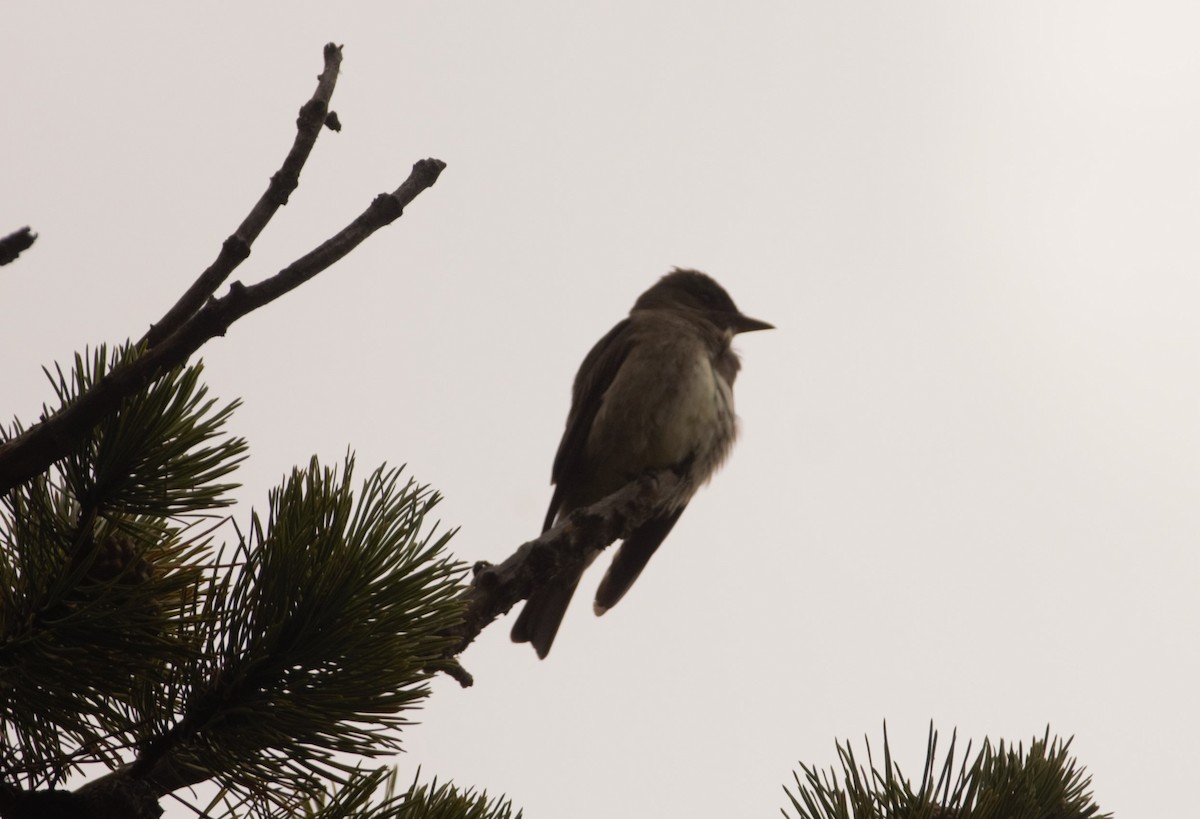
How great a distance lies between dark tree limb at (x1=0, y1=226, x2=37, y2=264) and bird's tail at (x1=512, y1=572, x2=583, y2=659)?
4404 millimetres

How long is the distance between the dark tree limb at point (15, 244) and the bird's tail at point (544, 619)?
440cm

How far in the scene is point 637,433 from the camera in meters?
6.08

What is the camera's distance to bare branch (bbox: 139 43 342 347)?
1.66 m

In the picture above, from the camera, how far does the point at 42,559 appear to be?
5.61ft

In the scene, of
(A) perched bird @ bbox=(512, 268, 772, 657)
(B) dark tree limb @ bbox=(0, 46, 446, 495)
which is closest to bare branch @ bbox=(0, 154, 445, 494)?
(B) dark tree limb @ bbox=(0, 46, 446, 495)

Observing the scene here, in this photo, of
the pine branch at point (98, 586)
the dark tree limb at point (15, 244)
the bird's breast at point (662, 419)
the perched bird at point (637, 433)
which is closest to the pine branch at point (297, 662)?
the pine branch at point (98, 586)

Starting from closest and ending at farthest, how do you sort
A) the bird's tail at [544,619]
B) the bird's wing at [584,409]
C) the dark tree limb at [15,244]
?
the dark tree limb at [15,244] < the bird's tail at [544,619] < the bird's wing at [584,409]

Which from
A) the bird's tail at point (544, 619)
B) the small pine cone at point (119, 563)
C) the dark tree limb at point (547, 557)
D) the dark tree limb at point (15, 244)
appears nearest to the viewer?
the dark tree limb at point (15, 244)

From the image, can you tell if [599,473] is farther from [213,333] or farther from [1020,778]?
[213,333]

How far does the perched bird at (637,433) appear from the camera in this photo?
6.04 meters

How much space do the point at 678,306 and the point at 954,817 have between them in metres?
5.90

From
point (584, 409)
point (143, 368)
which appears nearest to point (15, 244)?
point (143, 368)

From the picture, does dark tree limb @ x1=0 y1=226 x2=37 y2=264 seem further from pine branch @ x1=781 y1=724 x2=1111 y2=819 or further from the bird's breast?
the bird's breast

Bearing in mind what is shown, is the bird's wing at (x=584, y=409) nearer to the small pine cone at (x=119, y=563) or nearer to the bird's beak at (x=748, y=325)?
the bird's beak at (x=748, y=325)
